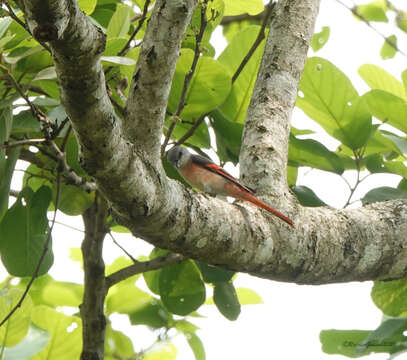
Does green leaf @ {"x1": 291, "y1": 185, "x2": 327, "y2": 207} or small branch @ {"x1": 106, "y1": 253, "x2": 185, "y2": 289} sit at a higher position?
green leaf @ {"x1": 291, "y1": 185, "x2": 327, "y2": 207}

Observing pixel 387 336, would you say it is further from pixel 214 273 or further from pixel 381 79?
pixel 381 79

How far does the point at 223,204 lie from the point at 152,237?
315 mm

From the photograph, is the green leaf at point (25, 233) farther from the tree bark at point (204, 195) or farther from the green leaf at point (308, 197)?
the green leaf at point (308, 197)

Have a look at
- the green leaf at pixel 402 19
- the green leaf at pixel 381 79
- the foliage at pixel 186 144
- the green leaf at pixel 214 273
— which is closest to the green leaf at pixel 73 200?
the foliage at pixel 186 144

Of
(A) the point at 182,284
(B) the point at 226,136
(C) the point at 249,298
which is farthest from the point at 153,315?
(B) the point at 226,136

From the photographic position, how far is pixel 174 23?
1.51m

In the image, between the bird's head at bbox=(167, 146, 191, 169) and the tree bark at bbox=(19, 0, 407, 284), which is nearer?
the tree bark at bbox=(19, 0, 407, 284)

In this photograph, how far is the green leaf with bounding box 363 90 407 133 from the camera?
2752 millimetres

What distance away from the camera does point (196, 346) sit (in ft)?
10.7

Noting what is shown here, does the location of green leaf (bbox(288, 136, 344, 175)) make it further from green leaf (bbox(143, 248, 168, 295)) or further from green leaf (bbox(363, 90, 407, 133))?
green leaf (bbox(143, 248, 168, 295))

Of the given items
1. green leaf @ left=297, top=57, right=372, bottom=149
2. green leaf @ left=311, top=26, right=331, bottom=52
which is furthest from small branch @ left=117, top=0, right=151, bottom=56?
green leaf @ left=311, top=26, right=331, bottom=52

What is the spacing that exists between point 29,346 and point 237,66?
1605mm

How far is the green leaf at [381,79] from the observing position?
3.07 meters

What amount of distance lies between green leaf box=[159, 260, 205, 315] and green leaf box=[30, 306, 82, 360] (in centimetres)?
47
